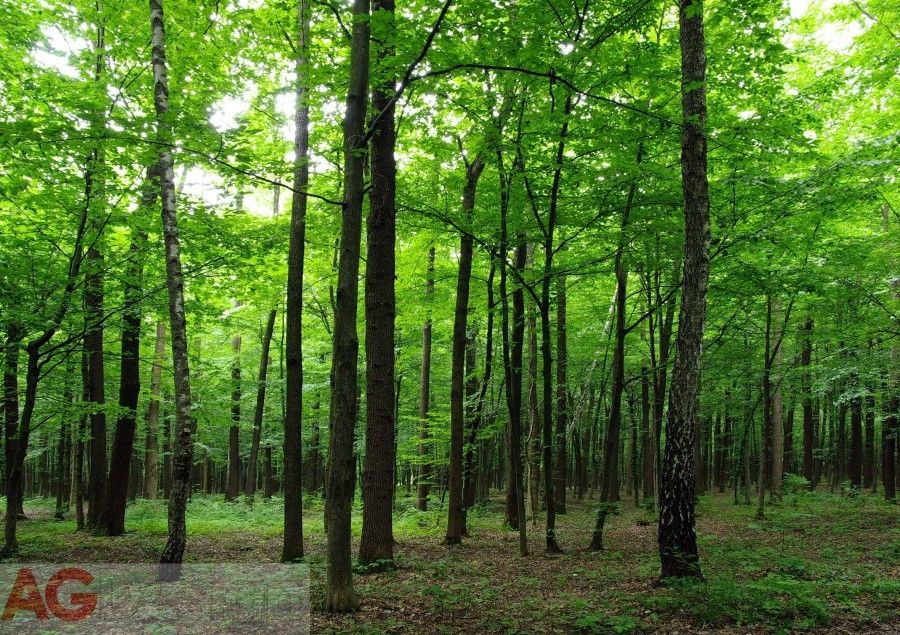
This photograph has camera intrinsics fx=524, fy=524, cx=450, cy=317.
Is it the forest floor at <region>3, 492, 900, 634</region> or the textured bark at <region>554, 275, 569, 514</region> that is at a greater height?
the textured bark at <region>554, 275, 569, 514</region>

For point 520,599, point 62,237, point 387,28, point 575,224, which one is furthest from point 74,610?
point 575,224

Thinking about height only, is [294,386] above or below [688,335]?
below

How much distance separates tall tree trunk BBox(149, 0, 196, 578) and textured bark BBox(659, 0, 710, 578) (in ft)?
22.5

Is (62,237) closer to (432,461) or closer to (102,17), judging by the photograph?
(102,17)

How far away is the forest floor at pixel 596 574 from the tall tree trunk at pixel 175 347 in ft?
7.21

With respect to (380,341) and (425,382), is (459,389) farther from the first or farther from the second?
(425,382)

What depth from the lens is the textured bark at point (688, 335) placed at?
696 cm

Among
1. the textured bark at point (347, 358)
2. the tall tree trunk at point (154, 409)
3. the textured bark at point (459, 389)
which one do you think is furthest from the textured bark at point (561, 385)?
the tall tree trunk at point (154, 409)

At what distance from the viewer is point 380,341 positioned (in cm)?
792

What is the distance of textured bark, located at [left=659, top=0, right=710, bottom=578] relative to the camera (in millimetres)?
6957

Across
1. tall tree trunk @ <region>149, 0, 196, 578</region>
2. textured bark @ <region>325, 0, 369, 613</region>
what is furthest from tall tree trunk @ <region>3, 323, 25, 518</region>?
textured bark @ <region>325, 0, 369, 613</region>

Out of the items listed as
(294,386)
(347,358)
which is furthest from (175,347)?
(347,358)

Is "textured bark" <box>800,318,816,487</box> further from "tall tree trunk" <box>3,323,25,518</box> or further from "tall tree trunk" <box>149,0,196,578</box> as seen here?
"tall tree trunk" <box>3,323,25,518</box>

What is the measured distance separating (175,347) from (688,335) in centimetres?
756
